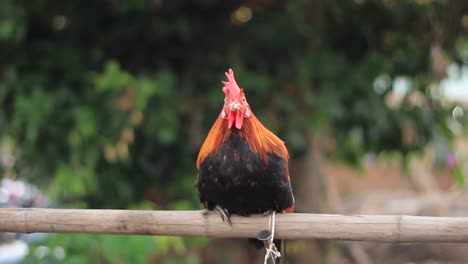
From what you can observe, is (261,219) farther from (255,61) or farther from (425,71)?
(425,71)

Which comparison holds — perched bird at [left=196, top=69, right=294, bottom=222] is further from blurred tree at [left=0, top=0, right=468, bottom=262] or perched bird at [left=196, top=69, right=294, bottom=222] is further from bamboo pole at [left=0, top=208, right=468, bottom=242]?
blurred tree at [left=0, top=0, right=468, bottom=262]

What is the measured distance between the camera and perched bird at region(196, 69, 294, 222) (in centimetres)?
228

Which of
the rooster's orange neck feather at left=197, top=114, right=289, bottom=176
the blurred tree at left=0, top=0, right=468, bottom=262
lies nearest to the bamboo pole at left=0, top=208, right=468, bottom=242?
the rooster's orange neck feather at left=197, top=114, right=289, bottom=176

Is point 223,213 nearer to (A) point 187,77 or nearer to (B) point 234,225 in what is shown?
(B) point 234,225

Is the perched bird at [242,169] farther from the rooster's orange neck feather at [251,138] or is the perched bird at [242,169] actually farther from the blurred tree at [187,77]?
the blurred tree at [187,77]

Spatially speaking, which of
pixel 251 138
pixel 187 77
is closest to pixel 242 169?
pixel 251 138

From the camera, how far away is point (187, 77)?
4449mm

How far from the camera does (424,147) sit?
4.86m

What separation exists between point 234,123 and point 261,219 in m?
0.35

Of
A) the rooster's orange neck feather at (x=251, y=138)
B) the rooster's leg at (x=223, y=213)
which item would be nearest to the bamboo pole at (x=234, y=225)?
the rooster's leg at (x=223, y=213)

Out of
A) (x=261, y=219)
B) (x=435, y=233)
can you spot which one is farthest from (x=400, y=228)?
(x=261, y=219)

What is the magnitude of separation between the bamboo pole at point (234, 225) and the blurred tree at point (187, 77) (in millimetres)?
1577

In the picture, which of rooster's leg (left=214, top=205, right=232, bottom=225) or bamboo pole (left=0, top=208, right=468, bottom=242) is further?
rooster's leg (left=214, top=205, right=232, bottom=225)

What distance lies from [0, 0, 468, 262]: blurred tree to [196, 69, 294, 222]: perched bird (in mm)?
1542
